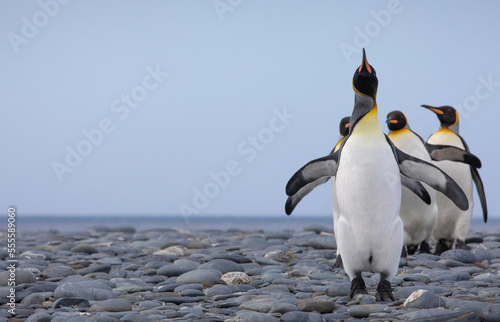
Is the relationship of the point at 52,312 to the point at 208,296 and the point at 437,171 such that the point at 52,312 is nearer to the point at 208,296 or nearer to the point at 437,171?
the point at 208,296

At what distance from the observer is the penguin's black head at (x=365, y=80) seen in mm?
3867

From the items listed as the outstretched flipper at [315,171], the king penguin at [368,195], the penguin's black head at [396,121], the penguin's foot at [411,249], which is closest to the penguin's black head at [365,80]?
the king penguin at [368,195]

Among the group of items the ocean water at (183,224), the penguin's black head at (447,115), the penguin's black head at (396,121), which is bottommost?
the ocean water at (183,224)

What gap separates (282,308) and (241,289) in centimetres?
88

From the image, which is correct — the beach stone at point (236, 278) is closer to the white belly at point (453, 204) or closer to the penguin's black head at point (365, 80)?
the penguin's black head at point (365, 80)

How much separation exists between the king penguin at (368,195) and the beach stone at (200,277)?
3.79 feet

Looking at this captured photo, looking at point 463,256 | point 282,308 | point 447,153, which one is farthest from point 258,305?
point 447,153

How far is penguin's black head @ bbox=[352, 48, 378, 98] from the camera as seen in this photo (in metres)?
3.87

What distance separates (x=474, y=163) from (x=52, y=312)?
12.7ft

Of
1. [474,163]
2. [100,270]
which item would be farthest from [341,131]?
[100,270]

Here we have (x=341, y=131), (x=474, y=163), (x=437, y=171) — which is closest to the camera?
(x=437, y=171)

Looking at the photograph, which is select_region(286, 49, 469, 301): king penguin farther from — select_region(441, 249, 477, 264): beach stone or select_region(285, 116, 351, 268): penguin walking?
select_region(441, 249, 477, 264): beach stone

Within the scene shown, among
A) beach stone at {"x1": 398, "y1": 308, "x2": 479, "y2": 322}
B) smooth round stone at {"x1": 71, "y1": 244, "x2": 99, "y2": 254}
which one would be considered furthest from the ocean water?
beach stone at {"x1": 398, "y1": 308, "x2": 479, "y2": 322}

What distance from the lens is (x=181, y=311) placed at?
365 centimetres
